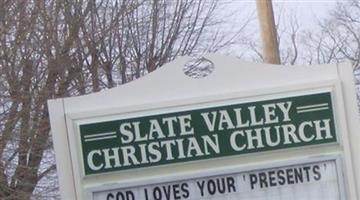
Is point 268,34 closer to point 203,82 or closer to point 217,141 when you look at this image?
point 203,82

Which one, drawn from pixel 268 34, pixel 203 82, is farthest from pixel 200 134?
pixel 268 34

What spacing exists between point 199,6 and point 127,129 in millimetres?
16855

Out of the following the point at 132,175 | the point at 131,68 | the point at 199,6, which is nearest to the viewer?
the point at 132,175

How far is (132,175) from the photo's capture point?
447 cm

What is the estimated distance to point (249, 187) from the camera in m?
4.52

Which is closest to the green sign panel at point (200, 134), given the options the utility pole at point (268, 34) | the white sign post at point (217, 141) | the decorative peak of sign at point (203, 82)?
the white sign post at point (217, 141)

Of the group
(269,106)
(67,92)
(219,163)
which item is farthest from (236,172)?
(67,92)

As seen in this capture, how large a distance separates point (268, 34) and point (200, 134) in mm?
9543

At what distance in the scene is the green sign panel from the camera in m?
4.46

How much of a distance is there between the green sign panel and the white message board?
0.13 m

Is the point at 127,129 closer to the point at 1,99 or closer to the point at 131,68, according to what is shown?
the point at 1,99

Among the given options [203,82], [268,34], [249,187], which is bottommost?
[249,187]

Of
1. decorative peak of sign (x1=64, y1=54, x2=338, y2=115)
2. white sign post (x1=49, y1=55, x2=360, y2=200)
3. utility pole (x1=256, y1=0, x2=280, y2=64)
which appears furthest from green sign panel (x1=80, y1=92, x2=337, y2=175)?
utility pole (x1=256, y1=0, x2=280, y2=64)

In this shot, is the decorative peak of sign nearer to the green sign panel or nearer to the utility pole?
the green sign panel
